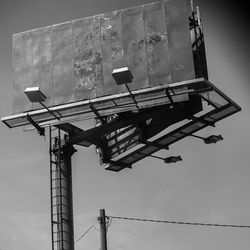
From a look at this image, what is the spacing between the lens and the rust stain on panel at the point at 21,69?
86.6 feet

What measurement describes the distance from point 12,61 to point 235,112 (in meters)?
10.5

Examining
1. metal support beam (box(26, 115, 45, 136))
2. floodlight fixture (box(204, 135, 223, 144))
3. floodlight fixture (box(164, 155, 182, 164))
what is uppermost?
metal support beam (box(26, 115, 45, 136))

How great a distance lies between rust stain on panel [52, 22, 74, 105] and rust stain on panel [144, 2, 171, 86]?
362 centimetres

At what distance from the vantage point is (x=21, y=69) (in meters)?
27.1

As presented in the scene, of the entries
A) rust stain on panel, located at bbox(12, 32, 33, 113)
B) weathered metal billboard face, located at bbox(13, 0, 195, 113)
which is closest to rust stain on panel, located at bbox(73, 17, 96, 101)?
weathered metal billboard face, located at bbox(13, 0, 195, 113)

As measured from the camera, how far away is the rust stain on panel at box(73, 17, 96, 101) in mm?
25078

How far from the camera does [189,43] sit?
2391 cm

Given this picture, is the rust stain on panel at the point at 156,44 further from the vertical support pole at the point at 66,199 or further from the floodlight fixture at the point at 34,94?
the vertical support pole at the point at 66,199

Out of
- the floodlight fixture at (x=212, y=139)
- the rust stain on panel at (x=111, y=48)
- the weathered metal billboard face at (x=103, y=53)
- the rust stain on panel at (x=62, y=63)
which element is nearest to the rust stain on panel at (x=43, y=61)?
the weathered metal billboard face at (x=103, y=53)

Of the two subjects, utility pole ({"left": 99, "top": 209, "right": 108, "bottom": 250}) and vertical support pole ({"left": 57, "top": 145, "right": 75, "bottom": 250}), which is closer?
vertical support pole ({"left": 57, "top": 145, "right": 75, "bottom": 250})

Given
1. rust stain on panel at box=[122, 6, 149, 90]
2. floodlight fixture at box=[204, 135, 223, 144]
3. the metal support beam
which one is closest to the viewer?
rust stain on panel at box=[122, 6, 149, 90]

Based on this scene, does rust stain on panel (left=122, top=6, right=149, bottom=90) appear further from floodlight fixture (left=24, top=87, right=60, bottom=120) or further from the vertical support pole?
the vertical support pole

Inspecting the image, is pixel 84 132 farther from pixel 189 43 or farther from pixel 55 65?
pixel 189 43

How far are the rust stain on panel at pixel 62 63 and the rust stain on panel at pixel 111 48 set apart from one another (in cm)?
163
